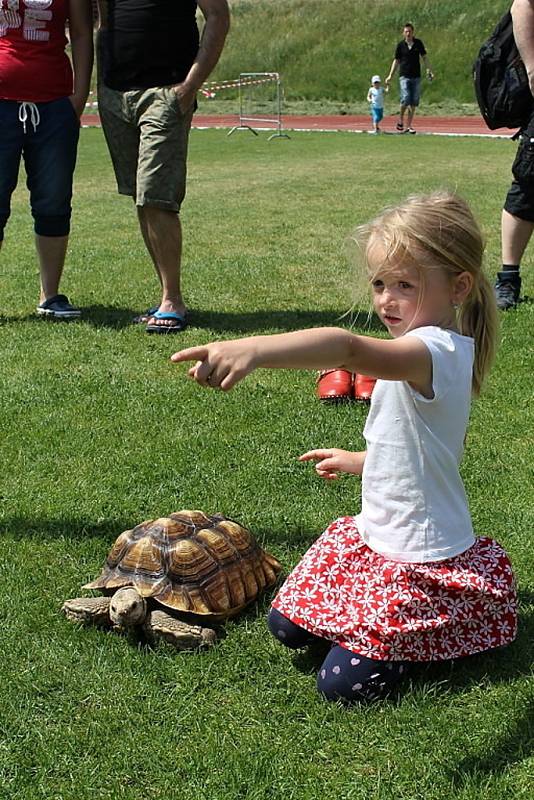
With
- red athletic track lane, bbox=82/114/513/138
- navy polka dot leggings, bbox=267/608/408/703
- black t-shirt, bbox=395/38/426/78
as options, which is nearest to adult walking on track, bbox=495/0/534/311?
navy polka dot leggings, bbox=267/608/408/703

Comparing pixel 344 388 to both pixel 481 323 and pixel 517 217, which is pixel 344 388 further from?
A: pixel 517 217

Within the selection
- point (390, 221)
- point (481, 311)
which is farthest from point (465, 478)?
point (390, 221)

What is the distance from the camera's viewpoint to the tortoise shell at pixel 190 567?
318 cm

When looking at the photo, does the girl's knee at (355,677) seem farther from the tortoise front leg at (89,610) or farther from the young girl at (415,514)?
the tortoise front leg at (89,610)

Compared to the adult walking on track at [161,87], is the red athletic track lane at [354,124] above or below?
below

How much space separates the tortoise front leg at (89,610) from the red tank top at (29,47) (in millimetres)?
4256

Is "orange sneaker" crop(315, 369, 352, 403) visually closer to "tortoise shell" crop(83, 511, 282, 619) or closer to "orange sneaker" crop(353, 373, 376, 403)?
"orange sneaker" crop(353, 373, 376, 403)

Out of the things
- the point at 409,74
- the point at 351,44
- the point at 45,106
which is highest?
the point at 45,106

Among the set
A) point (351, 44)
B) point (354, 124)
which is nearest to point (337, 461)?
point (354, 124)

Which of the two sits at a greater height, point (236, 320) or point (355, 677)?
point (355, 677)

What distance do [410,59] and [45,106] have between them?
22936 mm

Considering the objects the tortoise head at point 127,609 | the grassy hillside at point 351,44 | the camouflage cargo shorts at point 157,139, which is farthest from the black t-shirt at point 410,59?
the tortoise head at point 127,609

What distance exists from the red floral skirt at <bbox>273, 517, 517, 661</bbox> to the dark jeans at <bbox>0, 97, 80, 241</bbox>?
172 inches

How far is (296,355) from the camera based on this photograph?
2223 millimetres
